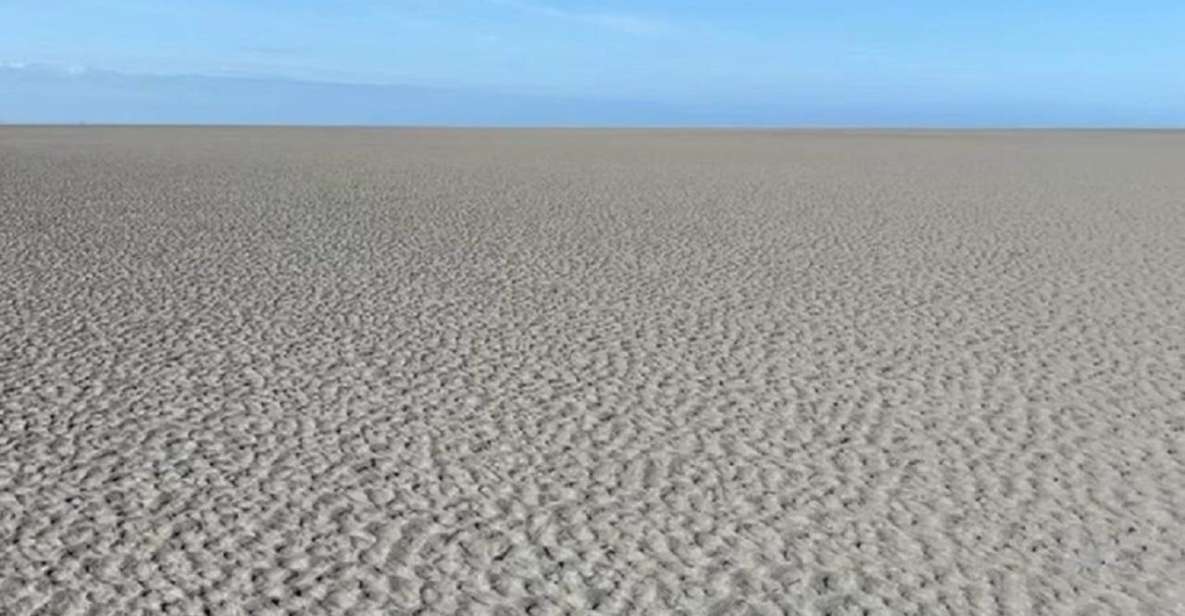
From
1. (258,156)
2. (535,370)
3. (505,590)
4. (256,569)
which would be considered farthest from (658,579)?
(258,156)

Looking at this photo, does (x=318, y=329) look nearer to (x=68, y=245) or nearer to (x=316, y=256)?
(x=316, y=256)

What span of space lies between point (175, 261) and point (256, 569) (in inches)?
136

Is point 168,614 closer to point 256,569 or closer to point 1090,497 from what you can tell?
point 256,569

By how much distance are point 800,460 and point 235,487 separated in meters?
1.13

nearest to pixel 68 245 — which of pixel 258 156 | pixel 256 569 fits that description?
pixel 256 569

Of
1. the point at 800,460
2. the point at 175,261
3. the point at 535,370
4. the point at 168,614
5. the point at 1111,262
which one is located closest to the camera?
the point at 168,614

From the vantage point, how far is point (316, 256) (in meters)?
5.31

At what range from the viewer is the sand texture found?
1.95 meters

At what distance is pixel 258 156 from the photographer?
533 inches

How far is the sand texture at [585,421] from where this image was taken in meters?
1.95

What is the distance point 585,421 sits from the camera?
9.20 ft

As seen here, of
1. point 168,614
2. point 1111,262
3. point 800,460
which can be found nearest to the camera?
point 168,614

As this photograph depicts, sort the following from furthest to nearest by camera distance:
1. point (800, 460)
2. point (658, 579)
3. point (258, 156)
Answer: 1. point (258, 156)
2. point (800, 460)
3. point (658, 579)

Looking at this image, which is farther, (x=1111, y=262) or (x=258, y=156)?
(x=258, y=156)
